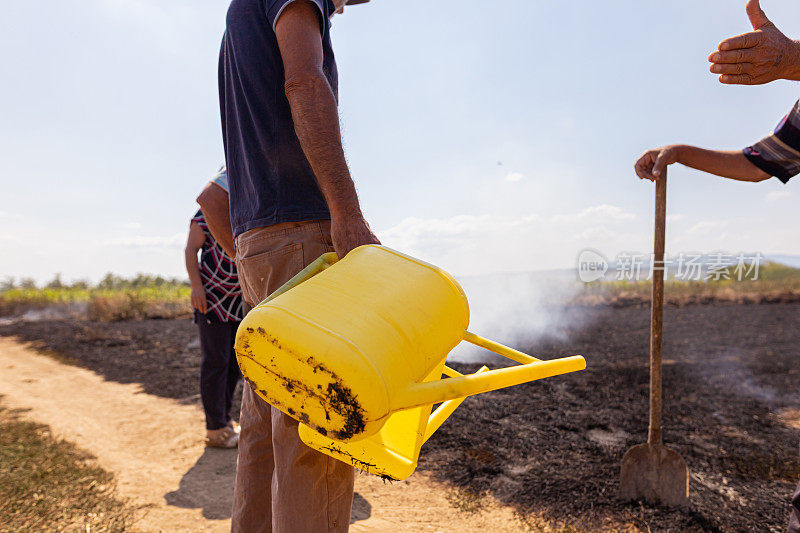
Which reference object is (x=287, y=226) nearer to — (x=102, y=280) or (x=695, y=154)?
(x=695, y=154)

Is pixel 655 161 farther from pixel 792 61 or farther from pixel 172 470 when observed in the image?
pixel 172 470

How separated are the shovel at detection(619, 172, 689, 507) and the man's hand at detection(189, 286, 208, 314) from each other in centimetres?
272

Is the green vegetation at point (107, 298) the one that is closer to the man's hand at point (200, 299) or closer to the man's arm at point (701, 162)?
the man's hand at point (200, 299)

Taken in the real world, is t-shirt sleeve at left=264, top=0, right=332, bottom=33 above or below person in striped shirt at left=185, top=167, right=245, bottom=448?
above

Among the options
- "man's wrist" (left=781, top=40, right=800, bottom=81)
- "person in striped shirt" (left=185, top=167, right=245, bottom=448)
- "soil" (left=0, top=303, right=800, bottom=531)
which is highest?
"man's wrist" (left=781, top=40, right=800, bottom=81)

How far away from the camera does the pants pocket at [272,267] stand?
133 cm

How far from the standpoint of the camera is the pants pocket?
133 centimetres

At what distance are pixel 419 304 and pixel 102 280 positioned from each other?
21235mm

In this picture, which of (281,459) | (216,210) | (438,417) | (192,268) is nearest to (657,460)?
(438,417)

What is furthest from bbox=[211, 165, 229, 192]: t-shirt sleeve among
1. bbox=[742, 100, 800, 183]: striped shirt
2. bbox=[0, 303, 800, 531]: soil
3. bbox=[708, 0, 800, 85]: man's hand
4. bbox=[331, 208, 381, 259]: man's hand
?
bbox=[742, 100, 800, 183]: striped shirt

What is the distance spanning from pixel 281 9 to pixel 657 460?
8.60 ft

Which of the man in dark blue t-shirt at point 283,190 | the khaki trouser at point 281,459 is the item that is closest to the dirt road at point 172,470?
the khaki trouser at point 281,459

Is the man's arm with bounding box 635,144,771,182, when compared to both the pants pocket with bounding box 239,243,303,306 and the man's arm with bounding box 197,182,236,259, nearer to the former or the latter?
the pants pocket with bounding box 239,243,303,306

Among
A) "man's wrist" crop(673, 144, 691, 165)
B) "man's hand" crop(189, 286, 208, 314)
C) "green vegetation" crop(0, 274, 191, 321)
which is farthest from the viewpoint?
"green vegetation" crop(0, 274, 191, 321)
